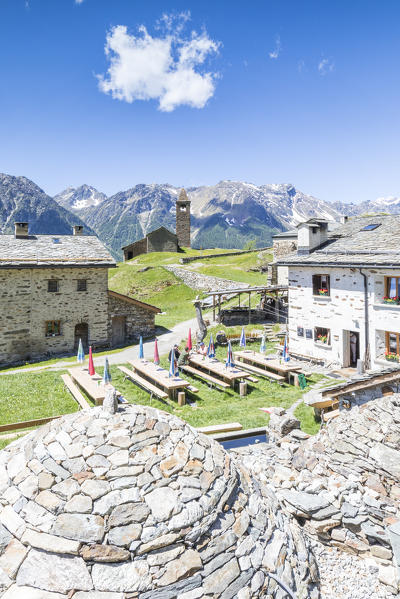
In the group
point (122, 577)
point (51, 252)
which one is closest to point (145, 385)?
point (122, 577)

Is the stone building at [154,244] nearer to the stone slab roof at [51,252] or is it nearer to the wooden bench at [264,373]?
the stone slab roof at [51,252]

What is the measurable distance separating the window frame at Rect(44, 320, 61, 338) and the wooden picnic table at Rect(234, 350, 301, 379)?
12720mm

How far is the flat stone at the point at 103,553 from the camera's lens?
13.7 ft

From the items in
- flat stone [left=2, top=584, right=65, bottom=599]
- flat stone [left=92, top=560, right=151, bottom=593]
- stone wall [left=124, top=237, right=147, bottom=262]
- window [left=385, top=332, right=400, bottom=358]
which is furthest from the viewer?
stone wall [left=124, top=237, right=147, bottom=262]

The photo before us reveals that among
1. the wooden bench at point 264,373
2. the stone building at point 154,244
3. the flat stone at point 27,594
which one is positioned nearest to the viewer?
the flat stone at point 27,594

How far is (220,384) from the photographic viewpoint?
16719 millimetres

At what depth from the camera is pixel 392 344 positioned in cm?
1764

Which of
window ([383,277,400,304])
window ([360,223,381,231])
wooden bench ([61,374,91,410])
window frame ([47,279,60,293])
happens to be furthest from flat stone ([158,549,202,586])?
window frame ([47,279,60,293])

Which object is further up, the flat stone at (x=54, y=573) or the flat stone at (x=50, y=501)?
the flat stone at (x=50, y=501)

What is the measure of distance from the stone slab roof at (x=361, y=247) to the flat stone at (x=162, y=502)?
1508 cm

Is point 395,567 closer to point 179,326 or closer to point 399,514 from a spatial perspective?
point 399,514

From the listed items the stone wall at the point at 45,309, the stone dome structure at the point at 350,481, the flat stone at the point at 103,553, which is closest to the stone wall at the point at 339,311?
the stone dome structure at the point at 350,481

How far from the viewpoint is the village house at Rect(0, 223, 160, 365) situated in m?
24.3

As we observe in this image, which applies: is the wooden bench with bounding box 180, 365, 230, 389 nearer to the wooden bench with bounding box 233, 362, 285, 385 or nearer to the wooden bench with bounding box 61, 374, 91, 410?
the wooden bench with bounding box 233, 362, 285, 385
